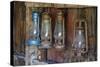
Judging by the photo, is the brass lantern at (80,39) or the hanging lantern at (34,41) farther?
the brass lantern at (80,39)

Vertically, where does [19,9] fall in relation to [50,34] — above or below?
above

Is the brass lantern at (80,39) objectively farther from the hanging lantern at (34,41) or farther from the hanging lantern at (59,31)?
the hanging lantern at (34,41)

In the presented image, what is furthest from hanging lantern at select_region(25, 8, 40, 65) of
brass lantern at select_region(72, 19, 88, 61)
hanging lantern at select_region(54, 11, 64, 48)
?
brass lantern at select_region(72, 19, 88, 61)

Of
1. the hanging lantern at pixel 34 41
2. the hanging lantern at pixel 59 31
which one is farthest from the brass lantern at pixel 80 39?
the hanging lantern at pixel 34 41

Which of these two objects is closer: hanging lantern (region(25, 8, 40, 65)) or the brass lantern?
hanging lantern (region(25, 8, 40, 65))

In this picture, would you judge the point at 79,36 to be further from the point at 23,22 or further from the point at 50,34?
the point at 23,22

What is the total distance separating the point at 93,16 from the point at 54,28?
381 mm

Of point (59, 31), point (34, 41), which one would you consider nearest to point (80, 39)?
point (59, 31)

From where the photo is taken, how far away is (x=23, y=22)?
1.47m

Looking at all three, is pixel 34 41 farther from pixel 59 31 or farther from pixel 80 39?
pixel 80 39

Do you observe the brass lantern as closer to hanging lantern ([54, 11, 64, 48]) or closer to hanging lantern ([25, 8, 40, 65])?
hanging lantern ([54, 11, 64, 48])
